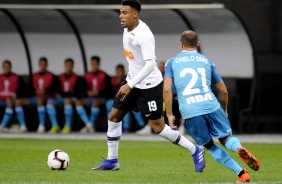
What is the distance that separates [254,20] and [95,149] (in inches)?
260

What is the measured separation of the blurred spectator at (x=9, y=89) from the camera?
68.3 feet

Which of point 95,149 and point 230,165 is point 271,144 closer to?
point 95,149

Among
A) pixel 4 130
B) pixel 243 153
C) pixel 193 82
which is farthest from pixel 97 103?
pixel 243 153

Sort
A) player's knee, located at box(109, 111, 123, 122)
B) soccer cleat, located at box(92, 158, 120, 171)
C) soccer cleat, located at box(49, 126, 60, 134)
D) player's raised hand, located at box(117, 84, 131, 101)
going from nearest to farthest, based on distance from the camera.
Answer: player's raised hand, located at box(117, 84, 131, 101) < player's knee, located at box(109, 111, 123, 122) < soccer cleat, located at box(92, 158, 120, 171) < soccer cleat, located at box(49, 126, 60, 134)

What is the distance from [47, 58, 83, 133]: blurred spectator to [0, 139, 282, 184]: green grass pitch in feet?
8.39

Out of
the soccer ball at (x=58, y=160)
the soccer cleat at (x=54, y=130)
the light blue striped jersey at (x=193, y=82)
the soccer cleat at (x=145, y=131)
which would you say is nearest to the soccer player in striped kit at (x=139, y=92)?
the soccer ball at (x=58, y=160)

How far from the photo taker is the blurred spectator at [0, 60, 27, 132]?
20.8m

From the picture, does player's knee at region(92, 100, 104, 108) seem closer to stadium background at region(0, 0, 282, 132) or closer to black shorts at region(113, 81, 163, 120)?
stadium background at region(0, 0, 282, 132)

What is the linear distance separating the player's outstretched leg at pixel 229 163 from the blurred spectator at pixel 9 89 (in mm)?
11473

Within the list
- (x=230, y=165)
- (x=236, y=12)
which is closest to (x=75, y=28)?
(x=236, y=12)

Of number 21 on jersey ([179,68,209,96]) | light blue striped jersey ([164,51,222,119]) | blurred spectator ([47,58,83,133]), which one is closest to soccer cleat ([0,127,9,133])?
blurred spectator ([47,58,83,133])

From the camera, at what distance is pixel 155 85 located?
1152 centimetres

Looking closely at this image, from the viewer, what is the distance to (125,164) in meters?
12.6

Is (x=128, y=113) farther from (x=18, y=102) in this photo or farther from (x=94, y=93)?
(x=18, y=102)
